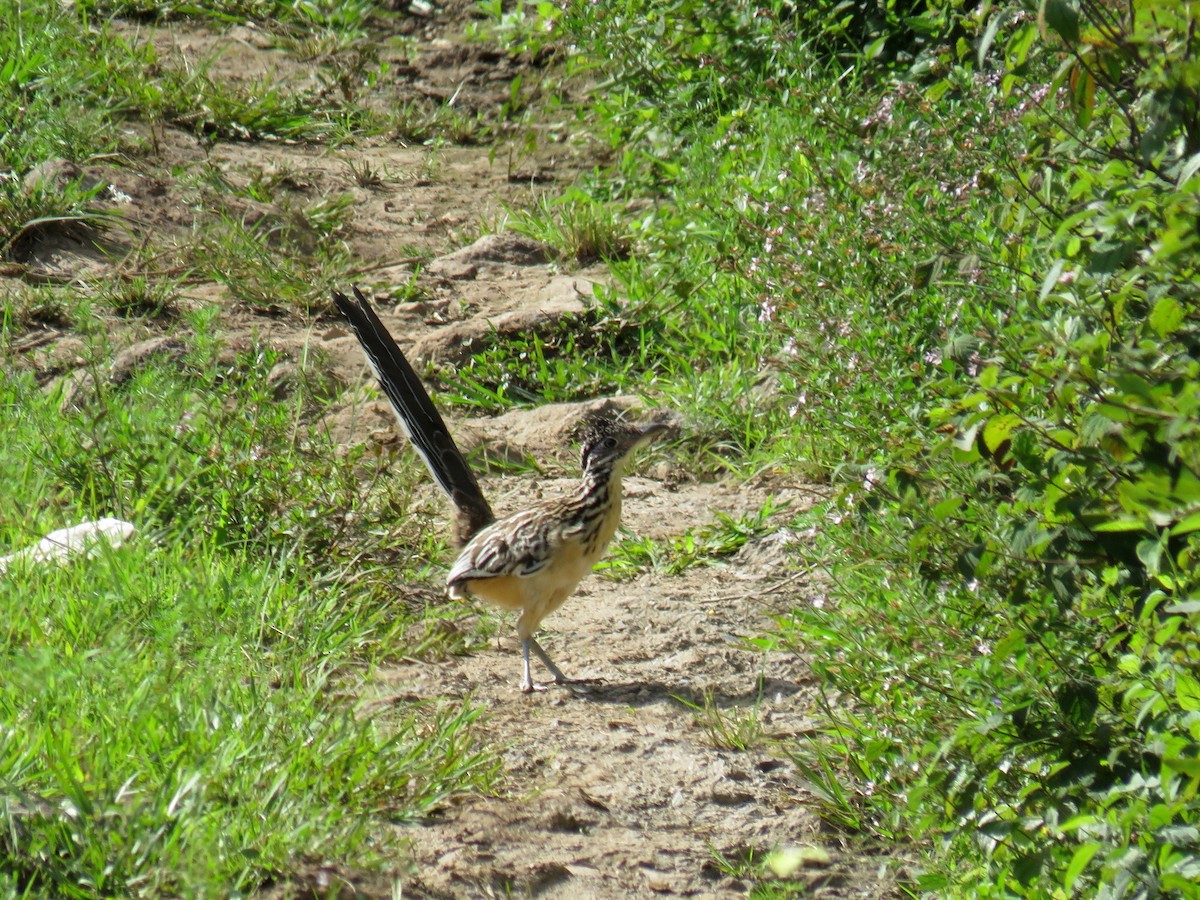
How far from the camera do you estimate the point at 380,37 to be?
12.4 meters

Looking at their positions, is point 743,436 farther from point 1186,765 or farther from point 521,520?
point 1186,765

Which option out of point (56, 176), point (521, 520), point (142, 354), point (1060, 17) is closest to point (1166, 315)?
point (1060, 17)

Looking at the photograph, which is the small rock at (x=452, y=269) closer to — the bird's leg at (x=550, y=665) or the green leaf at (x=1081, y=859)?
the bird's leg at (x=550, y=665)

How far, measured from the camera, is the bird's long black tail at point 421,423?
6676 mm

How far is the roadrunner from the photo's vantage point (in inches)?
236

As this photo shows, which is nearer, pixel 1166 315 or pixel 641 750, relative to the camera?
pixel 1166 315

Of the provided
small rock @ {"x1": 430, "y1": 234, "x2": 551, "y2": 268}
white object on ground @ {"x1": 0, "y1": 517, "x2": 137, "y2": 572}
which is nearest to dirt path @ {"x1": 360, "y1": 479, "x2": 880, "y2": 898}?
white object on ground @ {"x1": 0, "y1": 517, "x2": 137, "y2": 572}

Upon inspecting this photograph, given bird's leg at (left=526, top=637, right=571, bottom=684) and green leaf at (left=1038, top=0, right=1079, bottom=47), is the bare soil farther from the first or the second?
green leaf at (left=1038, top=0, right=1079, bottom=47)

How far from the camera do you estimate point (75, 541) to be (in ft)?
18.7

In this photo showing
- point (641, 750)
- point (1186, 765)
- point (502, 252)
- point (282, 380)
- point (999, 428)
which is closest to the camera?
point (1186, 765)

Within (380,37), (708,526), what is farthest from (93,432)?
(380,37)

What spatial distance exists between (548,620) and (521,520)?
697 millimetres

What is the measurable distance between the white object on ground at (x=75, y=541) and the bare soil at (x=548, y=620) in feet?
3.97

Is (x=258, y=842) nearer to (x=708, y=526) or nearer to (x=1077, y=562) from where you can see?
(x=1077, y=562)
